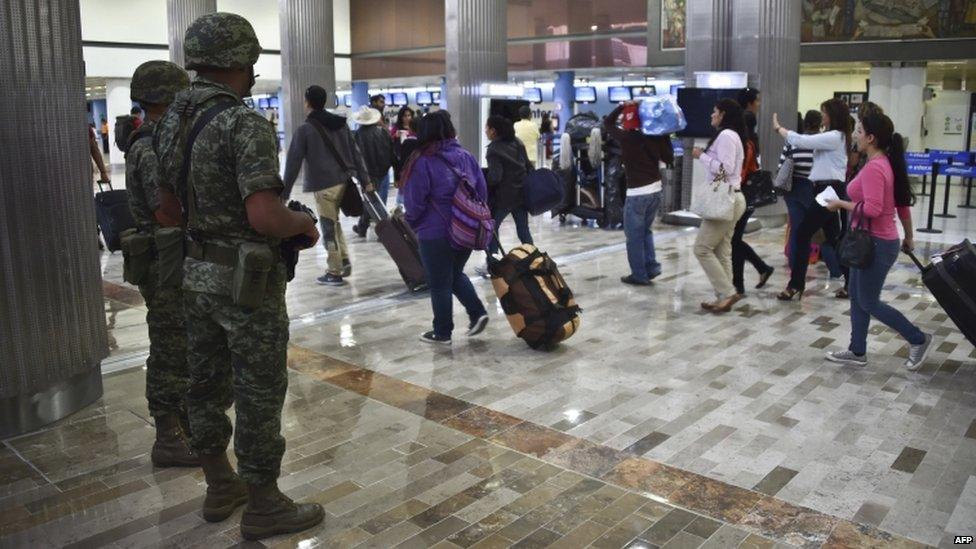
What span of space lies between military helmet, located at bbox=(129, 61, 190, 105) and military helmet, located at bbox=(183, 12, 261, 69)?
0.85m

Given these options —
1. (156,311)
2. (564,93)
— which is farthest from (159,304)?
(564,93)

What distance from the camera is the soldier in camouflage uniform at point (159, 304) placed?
371 cm

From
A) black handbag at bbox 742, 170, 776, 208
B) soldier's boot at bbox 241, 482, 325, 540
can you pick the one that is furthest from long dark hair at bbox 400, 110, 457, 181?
black handbag at bbox 742, 170, 776, 208

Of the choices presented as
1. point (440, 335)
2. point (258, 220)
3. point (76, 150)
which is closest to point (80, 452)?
point (76, 150)

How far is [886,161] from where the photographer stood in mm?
4914

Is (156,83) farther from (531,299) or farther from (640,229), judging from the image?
(640,229)

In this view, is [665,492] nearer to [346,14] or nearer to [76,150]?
[76,150]

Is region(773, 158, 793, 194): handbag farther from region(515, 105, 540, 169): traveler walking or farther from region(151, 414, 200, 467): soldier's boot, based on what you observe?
region(151, 414, 200, 467): soldier's boot

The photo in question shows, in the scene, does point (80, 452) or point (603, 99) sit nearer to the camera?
point (80, 452)

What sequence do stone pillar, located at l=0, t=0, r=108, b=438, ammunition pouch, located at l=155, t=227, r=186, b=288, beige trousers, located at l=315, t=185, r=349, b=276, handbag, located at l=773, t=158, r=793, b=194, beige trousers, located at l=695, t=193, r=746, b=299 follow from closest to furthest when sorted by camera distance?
ammunition pouch, located at l=155, t=227, r=186, b=288
stone pillar, located at l=0, t=0, r=108, b=438
beige trousers, located at l=695, t=193, r=746, b=299
handbag, located at l=773, t=158, r=793, b=194
beige trousers, located at l=315, t=185, r=349, b=276

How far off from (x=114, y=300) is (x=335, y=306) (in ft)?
6.42

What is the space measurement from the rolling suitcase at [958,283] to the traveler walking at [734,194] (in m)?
1.82

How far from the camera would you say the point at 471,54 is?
1312 centimetres

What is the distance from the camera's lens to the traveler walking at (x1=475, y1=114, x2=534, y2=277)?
7414mm
